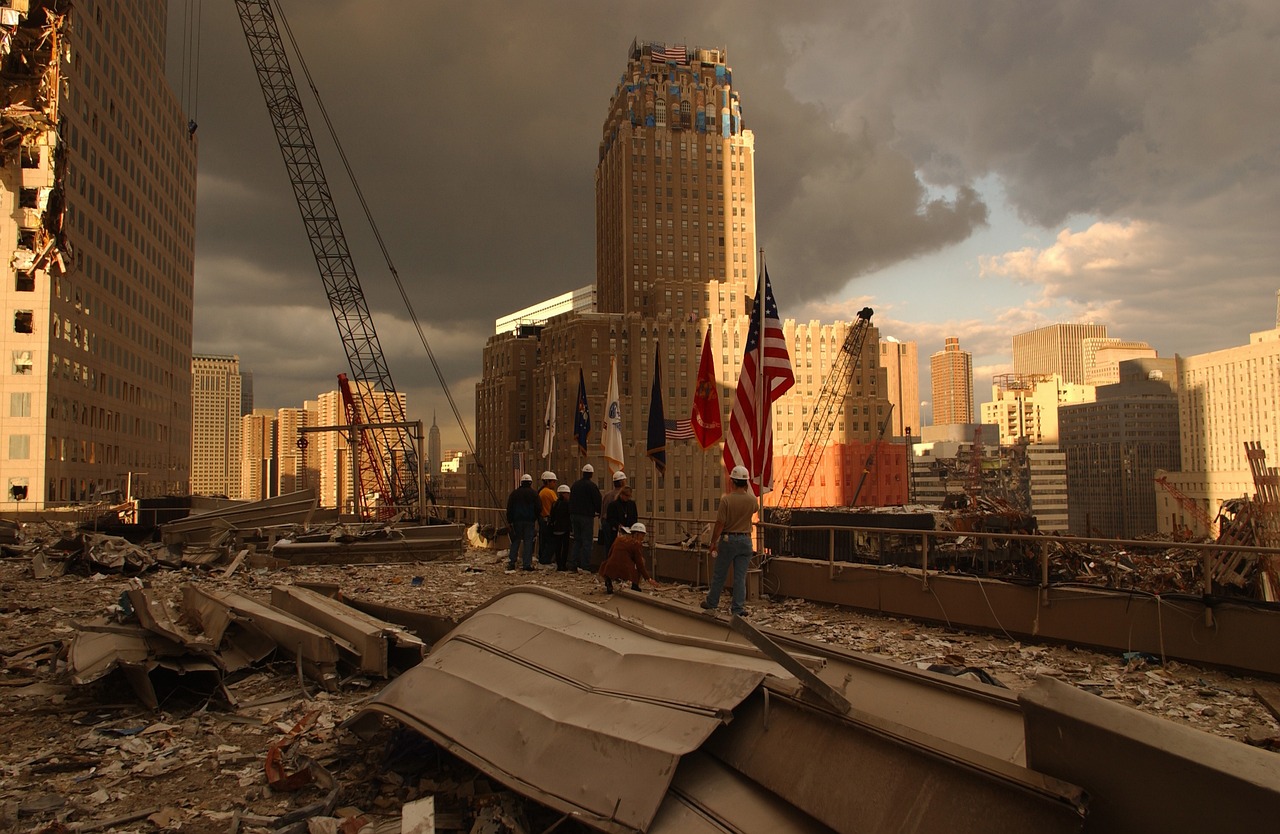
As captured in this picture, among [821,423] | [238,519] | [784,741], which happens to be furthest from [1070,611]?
[821,423]

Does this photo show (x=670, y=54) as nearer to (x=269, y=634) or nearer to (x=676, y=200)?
(x=676, y=200)

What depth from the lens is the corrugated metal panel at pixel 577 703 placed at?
4.28m

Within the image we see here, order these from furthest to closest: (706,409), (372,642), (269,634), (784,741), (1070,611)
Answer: (706,409) < (1070,611) < (269,634) < (372,642) < (784,741)

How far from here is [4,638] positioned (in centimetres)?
1046

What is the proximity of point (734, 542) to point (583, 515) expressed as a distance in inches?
269

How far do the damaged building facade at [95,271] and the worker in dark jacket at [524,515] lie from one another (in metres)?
22.0

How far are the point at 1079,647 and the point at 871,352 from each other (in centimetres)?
15111

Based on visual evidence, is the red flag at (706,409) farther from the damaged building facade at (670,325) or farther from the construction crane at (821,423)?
the damaged building facade at (670,325)

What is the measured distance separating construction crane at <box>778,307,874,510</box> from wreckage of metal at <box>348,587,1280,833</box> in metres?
115

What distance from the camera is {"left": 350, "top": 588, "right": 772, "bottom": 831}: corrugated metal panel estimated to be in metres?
4.28

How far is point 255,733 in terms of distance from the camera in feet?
21.8

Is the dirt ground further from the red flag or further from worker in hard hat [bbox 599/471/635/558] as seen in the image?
the red flag

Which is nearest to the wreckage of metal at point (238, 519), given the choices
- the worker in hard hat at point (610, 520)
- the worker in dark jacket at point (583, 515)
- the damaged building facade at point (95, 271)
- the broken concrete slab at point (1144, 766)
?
the worker in dark jacket at point (583, 515)

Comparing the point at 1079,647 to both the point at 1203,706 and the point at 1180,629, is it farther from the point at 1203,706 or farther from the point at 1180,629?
the point at 1203,706
